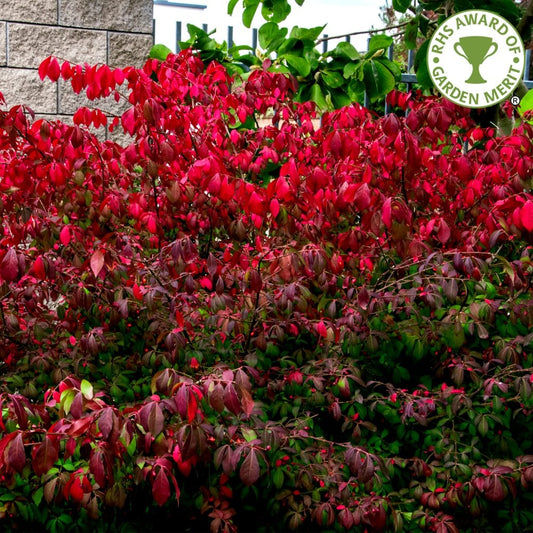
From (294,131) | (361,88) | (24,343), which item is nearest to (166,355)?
(24,343)

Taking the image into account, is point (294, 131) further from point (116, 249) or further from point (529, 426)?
point (529, 426)

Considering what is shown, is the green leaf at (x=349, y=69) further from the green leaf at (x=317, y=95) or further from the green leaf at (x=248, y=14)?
the green leaf at (x=248, y=14)

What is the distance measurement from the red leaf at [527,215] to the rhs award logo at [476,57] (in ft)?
4.21

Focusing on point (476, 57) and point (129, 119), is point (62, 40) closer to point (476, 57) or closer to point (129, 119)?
point (129, 119)

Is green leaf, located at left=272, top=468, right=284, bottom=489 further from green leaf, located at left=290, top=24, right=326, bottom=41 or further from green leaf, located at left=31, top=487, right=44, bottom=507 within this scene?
green leaf, located at left=290, top=24, right=326, bottom=41

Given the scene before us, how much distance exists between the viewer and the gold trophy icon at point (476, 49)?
370 centimetres

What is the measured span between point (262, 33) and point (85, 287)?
364 centimetres

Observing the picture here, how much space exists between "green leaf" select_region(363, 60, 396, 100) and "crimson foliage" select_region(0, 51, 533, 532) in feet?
6.58

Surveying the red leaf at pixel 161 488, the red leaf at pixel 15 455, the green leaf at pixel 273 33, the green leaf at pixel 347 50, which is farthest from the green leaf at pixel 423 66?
the red leaf at pixel 15 455

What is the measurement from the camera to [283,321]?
3.00 meters

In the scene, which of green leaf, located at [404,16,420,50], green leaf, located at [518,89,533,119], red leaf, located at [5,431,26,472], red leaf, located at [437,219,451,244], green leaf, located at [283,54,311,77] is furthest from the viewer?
green leaf, located at [283,54,311,77]

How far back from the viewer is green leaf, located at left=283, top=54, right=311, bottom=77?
5676 mm

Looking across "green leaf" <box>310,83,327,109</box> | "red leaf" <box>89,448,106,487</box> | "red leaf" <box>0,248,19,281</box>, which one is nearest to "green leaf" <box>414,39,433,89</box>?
"green leaf" <box>310,83,327,109</box>

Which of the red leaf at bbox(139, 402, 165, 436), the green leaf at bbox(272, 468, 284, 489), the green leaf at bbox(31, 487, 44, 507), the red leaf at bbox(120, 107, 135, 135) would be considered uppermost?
the red leaf at bbox(120, 107, 135, 135)
